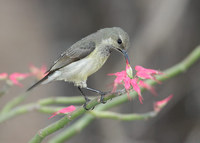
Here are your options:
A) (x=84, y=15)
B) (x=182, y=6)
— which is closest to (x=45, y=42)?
(x=84, y=15)

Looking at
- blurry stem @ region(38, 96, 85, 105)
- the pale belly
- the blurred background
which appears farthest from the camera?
the blurred background

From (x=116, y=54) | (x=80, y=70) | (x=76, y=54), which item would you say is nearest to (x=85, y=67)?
(x=80, y=70)

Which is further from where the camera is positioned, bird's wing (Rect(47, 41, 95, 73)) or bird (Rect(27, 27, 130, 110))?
bird's wing (Rect(47, 41, 95, 73))

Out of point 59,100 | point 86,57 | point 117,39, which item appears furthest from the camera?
point 59,100

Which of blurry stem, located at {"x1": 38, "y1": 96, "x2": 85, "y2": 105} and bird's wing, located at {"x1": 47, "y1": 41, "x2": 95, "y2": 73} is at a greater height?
bird's wing, located at {"x1": 47, "y1": 41, "x2": 95, "y2": 73}

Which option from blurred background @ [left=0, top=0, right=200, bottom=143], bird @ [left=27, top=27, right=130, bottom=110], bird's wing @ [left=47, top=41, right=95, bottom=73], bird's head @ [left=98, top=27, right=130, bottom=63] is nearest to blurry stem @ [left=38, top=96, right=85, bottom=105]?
bird @ [left=27, top=27, right=130, bottom=110]

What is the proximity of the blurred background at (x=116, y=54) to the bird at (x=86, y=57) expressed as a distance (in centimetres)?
167

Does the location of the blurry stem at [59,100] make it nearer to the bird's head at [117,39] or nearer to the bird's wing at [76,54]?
the bird's wing at [76,54]

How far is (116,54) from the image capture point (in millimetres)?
4875

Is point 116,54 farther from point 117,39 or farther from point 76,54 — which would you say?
point 117,39

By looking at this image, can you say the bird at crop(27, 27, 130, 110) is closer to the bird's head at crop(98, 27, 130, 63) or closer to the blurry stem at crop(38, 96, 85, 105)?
the bird's head at crop(98, 27, 130, 63)

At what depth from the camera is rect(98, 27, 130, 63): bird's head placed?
2219 millimetres

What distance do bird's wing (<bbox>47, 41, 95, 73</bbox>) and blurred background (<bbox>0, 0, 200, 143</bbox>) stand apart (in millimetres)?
1691

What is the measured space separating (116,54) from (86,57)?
2.50 meters
